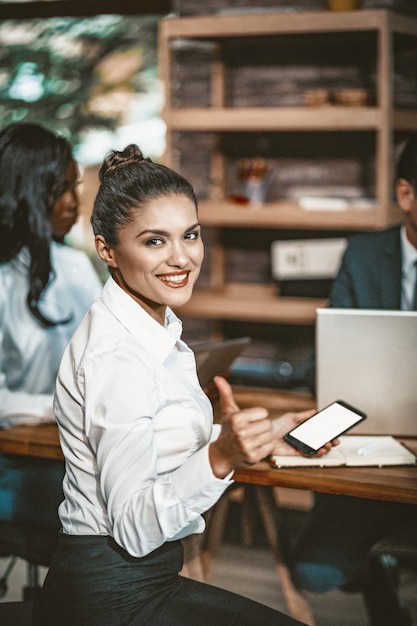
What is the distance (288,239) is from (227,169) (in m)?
0.47

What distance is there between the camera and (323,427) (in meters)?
1.82

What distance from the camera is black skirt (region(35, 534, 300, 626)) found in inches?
57.9

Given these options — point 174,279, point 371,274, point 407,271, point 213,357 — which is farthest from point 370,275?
point 174,279

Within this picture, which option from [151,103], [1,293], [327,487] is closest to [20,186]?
[1,293]

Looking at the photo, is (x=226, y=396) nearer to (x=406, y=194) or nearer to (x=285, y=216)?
(x=406, y=194)

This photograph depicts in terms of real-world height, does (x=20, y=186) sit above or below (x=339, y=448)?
above

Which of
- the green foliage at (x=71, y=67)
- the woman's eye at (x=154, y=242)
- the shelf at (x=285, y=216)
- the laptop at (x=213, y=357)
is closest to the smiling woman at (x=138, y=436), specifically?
the woman's eye at (x=154, y=242)

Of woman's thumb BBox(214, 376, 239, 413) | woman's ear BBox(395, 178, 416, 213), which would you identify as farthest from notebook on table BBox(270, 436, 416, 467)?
woman's ear BBox(395, 178, 416, 213)

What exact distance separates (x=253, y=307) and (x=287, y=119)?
0.84m

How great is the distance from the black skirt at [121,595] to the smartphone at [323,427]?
1.27 feet

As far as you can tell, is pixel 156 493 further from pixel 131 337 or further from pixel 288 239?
pixel 288 239

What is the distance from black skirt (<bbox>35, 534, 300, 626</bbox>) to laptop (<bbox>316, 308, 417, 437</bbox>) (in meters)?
0.60

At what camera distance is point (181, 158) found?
13.4 feet

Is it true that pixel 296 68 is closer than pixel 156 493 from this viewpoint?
No
